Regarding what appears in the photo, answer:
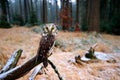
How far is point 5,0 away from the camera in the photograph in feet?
47.0

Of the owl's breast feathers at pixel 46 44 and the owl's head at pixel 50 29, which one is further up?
the owl's head at pixel 50 29

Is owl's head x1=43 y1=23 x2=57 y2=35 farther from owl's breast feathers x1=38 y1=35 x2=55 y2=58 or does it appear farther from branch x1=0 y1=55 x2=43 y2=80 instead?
branch x1=0 y1=55 x2=43 y2=80

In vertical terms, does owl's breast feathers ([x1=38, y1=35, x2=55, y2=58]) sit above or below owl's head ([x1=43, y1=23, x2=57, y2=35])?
below

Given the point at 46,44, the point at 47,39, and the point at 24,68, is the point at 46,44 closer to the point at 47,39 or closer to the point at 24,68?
the point at 47,39

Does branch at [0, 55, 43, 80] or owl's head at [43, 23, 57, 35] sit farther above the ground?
owl's head at [43, 23, 57, 35]

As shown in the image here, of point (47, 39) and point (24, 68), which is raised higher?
point (47, 39)

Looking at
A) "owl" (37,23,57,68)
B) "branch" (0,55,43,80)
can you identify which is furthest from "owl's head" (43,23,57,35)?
"branch" (0,55,43,80)

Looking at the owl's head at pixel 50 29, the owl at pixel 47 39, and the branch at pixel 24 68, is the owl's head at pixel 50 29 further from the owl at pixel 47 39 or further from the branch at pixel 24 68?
the branch at pixel 24 68

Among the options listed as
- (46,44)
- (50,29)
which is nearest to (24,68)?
(46,44)

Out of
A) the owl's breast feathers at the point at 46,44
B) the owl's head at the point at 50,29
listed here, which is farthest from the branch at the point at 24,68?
the owl's head at the point at 50,29

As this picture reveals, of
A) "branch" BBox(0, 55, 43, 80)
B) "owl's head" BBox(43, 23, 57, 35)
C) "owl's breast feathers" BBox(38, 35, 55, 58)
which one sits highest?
"owl's head" BBox(43, 23, 57, 35)

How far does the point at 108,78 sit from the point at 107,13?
53.3 feet

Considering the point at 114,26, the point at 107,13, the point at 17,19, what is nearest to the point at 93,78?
the point at 114,26

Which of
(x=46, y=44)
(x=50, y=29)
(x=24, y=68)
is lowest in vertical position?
(x=24, y=68)
